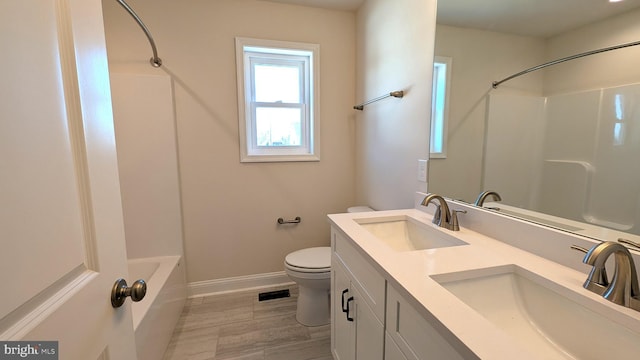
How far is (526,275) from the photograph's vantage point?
799 mm

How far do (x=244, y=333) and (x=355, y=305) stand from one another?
1071 mm

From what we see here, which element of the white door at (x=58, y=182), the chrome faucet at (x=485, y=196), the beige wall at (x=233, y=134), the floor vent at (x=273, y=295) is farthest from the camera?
the floor vent at (x=273, y=295)

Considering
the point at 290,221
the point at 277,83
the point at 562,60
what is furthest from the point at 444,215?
the point at 277,83

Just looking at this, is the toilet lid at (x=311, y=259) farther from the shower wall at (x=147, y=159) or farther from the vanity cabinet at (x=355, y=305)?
the shower wall at (x=147, y=159)

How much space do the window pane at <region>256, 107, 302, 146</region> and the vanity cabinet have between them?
49.8 inches

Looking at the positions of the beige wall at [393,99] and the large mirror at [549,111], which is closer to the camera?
the large mirror at [549,111]

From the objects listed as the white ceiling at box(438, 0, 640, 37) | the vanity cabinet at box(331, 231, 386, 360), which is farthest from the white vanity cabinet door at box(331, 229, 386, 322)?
the white ceiling at box(438, 0, 640, 37)

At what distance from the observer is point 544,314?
73cm

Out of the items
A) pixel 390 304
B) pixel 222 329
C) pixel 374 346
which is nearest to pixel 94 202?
pixel 390 304

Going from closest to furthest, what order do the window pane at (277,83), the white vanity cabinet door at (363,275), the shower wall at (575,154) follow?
the shower wall at (575,154)
the white vanity cabinet door at (363,275)
the window pane at (277,83)

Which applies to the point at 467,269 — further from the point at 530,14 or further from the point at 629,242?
the point at 530,14

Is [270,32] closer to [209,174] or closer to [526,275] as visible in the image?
[209,174]

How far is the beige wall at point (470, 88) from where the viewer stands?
1.05 meters

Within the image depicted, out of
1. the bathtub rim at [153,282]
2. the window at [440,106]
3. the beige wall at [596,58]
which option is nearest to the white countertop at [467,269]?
the window at [440,106]
